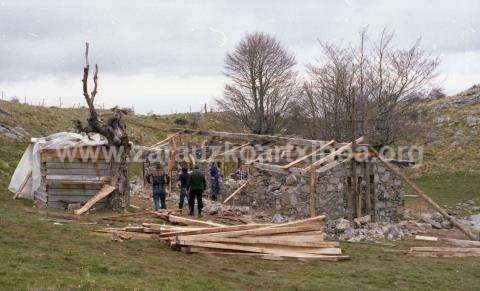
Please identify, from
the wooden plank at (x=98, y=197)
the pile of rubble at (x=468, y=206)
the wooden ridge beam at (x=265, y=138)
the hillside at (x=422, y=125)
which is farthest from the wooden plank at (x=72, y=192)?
the pile of rubble at (x=468, y=206)

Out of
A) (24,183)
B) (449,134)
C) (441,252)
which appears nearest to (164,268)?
(441,252)

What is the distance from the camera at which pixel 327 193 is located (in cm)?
1969

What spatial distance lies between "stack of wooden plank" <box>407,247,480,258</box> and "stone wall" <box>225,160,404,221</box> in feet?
17.0

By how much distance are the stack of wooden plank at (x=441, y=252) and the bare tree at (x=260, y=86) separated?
75.2ft

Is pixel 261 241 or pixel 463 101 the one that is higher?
pixel 463 101

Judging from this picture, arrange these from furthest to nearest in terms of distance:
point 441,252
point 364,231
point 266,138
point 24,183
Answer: point 266,138 → point 24,183 → point 364,231 → point 441,252

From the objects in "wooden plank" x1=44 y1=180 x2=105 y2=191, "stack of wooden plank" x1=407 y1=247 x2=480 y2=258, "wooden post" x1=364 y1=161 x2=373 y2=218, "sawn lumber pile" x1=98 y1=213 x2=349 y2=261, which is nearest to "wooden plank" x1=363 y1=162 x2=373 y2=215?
"wooden post" x1=364 y1=161 x2=373 y2=218

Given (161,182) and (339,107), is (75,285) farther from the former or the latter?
(339,107)

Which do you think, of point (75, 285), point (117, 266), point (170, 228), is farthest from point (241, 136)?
point (75, 285)

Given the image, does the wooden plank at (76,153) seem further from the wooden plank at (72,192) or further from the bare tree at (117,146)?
the wooden plank at (72,192)

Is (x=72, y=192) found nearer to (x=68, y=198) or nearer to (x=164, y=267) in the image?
(x=68, y=198)

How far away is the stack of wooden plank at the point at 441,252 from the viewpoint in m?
14.4

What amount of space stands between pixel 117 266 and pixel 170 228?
3.24 metres

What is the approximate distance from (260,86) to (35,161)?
19.8 meters
